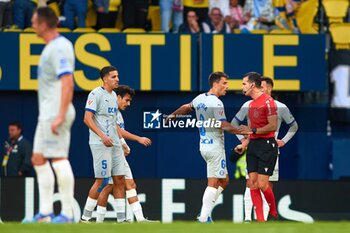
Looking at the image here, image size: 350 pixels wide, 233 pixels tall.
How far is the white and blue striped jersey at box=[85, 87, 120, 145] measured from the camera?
1525 centimetres

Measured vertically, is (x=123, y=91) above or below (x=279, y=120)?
above

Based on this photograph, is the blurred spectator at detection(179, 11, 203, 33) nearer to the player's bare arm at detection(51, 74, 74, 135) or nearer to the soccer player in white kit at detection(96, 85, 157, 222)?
the soccer player in white kit at detection(96, 85, 157, 222)

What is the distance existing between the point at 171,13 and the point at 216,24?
0.75 m

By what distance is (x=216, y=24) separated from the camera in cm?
1945

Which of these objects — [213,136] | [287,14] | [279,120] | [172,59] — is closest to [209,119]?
[213,136]

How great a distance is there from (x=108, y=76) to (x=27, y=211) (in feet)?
11.4

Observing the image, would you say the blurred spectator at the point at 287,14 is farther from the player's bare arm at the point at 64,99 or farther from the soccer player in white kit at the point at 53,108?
the player's bare arm at the point at 64,99

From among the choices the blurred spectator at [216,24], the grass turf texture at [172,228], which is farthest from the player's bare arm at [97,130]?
the blurred spectator at [216,24]

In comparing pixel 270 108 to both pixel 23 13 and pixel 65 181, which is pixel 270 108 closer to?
pixel 65 181

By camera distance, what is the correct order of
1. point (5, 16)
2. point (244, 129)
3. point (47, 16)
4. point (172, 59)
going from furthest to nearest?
point (5, 16)
point (172, 59)
point (244, 129)
point (47, 16)

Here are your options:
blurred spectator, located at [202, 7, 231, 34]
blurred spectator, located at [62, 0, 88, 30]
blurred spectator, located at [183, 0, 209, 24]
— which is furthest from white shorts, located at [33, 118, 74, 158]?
blurred spectator, located at [183, 0, 209, 24]

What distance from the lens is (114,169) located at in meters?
15.4

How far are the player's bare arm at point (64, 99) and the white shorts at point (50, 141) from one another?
6.5 inches

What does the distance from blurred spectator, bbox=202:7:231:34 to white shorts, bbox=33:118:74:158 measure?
9048 mm
